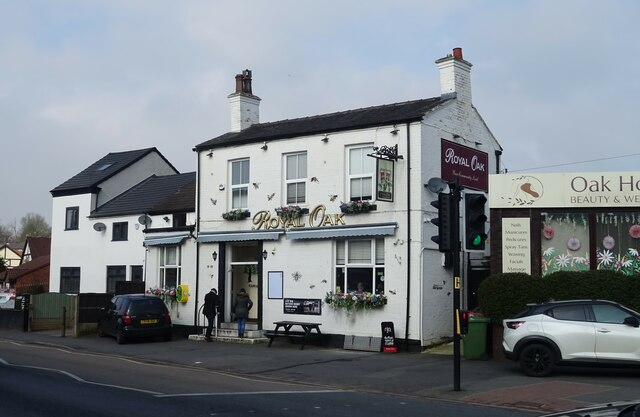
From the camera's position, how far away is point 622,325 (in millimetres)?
14469

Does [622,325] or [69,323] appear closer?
[622,325]

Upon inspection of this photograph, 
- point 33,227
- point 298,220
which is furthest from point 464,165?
point 33,227

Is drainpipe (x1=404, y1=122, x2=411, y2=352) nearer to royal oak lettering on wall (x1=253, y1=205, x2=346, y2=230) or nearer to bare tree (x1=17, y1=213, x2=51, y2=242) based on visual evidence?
royal oak lettering on wall (x1=253, y1=205, x2=346, y2=230)

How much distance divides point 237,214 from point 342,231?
4529 millimetres

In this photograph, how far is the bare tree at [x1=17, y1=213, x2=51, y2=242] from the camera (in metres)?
99.0

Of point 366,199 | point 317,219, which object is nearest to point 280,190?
point 317,219

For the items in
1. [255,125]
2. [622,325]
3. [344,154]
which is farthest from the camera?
[255,125]

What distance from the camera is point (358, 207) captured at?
21422mm

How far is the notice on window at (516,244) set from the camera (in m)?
18.3

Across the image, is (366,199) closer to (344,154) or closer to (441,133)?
(344,154)

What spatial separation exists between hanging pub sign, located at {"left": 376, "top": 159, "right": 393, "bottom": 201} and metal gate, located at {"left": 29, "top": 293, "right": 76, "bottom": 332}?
16.1 metres

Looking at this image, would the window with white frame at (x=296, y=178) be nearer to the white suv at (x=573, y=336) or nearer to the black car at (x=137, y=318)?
the black car at (x=137, y=318)

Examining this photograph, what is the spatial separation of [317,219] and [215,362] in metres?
6.00

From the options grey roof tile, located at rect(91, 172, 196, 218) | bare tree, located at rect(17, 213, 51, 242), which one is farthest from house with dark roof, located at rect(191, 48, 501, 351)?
bare tree, located at rect(17, 213, 51, 242)
